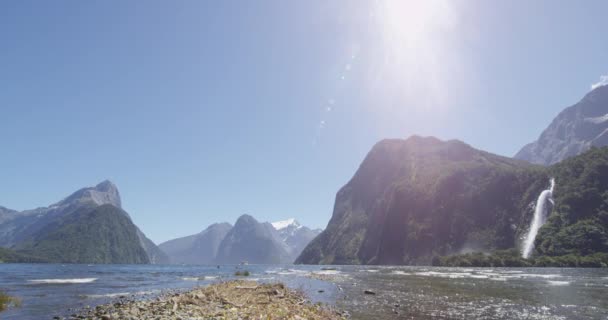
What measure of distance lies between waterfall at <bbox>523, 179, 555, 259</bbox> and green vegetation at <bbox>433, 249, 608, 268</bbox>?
9.56 meters

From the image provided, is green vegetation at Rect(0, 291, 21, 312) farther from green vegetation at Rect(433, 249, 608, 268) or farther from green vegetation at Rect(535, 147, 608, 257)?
green vegetation at Rect(535, 147, 608, 257)

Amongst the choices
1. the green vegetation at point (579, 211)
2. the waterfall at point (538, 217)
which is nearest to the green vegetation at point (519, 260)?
the green vegetation at point (579, 211)

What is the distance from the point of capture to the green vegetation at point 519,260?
119 meters

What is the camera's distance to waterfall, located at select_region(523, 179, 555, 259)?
527 ft

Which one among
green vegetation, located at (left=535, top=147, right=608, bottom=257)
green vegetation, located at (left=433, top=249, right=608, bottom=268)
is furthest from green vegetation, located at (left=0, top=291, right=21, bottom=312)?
green vegetation, located at (left=535, top=147, right=608, bottom=257)

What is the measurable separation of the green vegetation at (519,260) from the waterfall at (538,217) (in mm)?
9557

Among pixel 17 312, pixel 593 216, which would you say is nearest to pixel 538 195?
pixel 593 216

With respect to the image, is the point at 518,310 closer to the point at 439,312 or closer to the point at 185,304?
the point at 439,312

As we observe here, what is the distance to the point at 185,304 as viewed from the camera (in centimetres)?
2950

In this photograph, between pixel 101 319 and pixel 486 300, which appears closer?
pixel 101 319

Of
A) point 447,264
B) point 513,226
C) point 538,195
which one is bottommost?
point 447,264

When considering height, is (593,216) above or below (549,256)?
above

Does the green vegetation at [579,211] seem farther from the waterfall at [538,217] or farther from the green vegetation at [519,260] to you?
the green vegetation at [519,260]

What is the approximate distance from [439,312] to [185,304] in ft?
69.2
